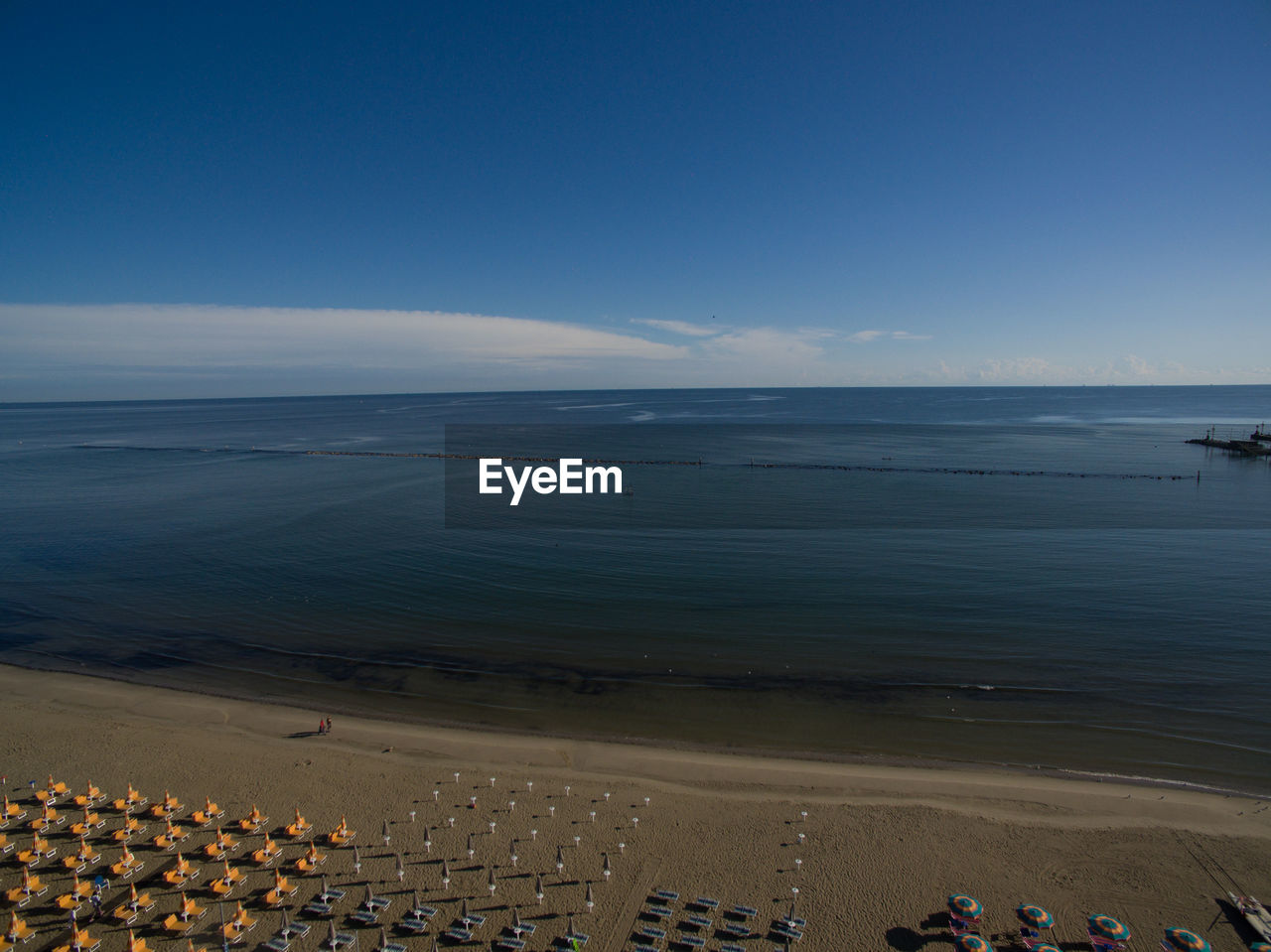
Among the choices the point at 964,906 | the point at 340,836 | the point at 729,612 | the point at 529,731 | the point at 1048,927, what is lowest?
the point at 529,731

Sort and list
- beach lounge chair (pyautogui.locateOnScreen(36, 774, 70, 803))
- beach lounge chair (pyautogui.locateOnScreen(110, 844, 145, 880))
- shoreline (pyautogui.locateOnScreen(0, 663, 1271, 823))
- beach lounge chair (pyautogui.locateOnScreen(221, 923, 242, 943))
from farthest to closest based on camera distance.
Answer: shoreline (pyautogui.locateOnScreen(0, 663, 1271, 823))
beach lounge chair (pyautogui.locateOnScreen(36, 774, 70, 803))
beach lounge chair (pyautogui.locateOnScreen(110, 844, 145, 880))
beach lounge chair (pyautogui.locateOnScreen(221, 923, 242, 943))

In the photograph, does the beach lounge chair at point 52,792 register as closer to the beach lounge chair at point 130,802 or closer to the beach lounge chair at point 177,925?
the beach lounge chair at point 130,802

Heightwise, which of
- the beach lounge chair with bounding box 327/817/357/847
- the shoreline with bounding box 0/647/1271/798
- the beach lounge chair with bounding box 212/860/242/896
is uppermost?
the beach lounge chair with bounding box 327/817/357/847

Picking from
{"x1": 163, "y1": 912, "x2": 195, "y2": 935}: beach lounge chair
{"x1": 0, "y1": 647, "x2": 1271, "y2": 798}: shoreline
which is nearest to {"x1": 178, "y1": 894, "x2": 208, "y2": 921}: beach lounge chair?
{"x1": 163, "y1": 912, "x2": 195, "y2": 935}: beach lounge chair

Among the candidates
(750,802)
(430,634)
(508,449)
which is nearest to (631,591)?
(430,634)

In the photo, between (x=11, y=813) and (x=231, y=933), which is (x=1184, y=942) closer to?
(x=231, y=933)

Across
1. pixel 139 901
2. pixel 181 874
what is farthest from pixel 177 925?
pixel 181 874

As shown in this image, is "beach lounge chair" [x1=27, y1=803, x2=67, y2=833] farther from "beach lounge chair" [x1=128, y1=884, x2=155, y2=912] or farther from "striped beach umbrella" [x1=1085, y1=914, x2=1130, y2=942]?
"striped beach umbrella" [x1=1085, y1=914, x2=1130, y2=942]
